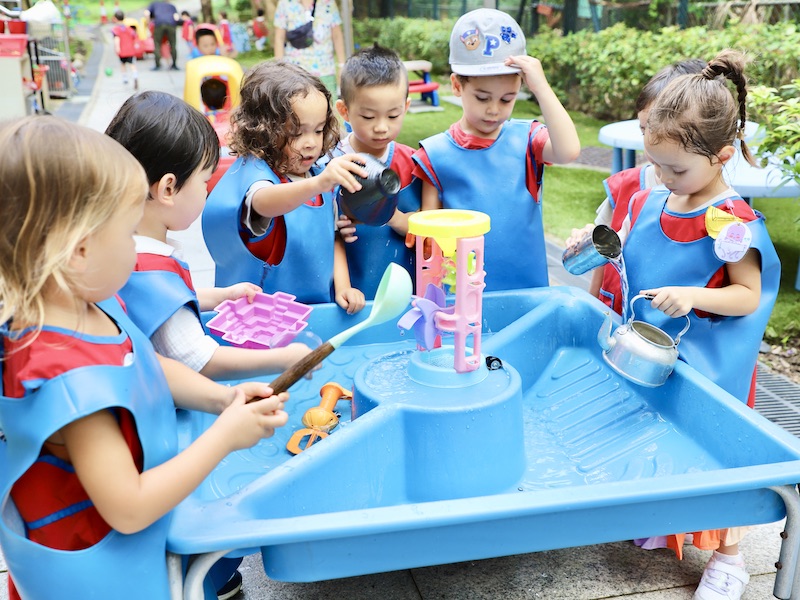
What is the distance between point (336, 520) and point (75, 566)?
14.3 inches

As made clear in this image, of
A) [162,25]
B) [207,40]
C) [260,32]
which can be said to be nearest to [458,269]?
[207,40]

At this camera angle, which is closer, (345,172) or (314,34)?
(345,172)

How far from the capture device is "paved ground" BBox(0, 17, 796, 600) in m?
1.67

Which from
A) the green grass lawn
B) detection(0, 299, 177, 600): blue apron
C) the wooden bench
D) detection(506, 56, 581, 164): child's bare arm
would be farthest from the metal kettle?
the wooden bench

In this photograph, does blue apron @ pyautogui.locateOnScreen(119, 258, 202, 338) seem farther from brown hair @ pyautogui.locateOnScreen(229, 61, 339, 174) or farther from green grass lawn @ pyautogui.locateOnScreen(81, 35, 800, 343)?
green grass lawn @ pyautogui.locateOnScreen(81, 35, 800, 343)

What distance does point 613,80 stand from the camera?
24.5ft

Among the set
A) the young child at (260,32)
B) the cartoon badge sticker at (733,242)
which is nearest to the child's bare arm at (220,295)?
the cartoon badge sticker at (733,242)

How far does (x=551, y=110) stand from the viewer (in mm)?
1991

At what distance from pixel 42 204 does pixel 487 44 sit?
1.39 m

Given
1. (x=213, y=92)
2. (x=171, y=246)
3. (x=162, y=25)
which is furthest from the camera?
(x=162, y=25)

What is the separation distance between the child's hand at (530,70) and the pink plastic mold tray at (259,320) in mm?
796

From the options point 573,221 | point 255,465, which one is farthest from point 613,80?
point 255,465

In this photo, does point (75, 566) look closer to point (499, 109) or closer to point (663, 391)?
point (663, 391)

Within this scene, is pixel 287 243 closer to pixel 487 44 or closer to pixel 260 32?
pixel 487 44
